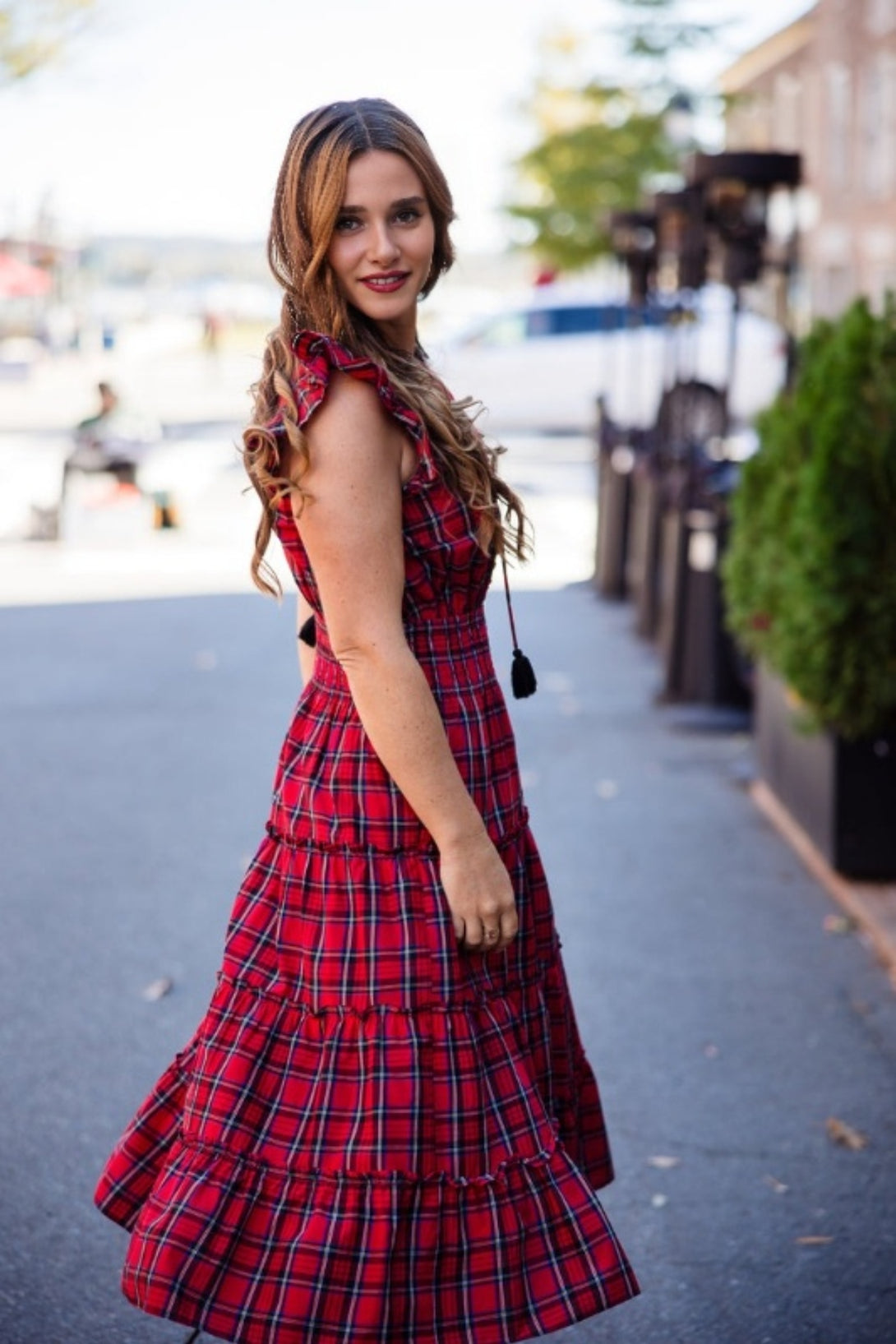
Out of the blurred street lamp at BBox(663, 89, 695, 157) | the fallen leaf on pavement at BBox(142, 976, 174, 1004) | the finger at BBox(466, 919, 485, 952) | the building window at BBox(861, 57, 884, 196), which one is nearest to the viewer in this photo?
the finger at BBox(466, 919, 485, 952)

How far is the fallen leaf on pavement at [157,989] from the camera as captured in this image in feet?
17.3

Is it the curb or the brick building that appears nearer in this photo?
the curb

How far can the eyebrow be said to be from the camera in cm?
265

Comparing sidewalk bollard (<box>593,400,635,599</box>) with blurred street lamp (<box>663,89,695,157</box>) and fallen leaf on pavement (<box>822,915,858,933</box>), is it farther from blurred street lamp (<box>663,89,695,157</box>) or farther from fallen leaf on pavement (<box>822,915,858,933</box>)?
fallen leaf on pavement (<box>822,915,858,933</box>)

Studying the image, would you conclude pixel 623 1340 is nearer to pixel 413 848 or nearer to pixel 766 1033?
pixel 413 848

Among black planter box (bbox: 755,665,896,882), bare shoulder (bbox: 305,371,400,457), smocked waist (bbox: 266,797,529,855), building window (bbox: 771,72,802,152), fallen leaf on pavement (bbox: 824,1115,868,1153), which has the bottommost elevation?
fallen leaf on pavement (bbox: 824,1115,868,1153)

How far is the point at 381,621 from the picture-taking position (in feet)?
8.59

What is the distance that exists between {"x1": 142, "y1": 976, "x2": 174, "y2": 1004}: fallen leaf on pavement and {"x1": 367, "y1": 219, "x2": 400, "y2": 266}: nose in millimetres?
3041

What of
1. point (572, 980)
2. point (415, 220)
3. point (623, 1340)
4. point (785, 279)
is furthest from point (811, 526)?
point (785, 279)

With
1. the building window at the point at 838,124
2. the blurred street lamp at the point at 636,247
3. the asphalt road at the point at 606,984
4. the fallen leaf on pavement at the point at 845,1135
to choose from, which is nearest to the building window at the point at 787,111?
the building window at the point at 838,124

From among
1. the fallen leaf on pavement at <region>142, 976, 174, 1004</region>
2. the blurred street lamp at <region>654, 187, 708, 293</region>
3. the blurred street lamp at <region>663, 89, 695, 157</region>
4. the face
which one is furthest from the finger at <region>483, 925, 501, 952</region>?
the blurred street lamp at <region>663, 89, 695, 157</region>

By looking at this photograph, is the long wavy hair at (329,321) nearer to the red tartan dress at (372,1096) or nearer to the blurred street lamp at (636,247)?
the red tartan dress at (372,1096)

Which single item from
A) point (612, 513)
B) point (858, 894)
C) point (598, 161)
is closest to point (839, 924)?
point (858, 894)

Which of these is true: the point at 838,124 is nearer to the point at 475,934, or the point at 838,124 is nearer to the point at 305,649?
the point at 305,649
